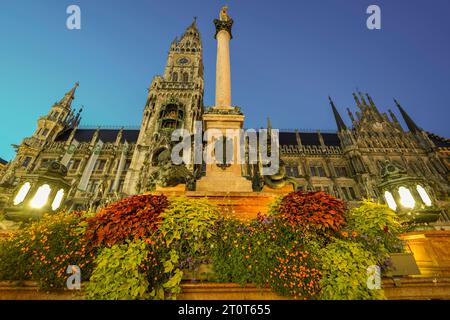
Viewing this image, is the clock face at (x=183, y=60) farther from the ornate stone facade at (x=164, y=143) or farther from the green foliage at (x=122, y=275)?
the green foliage at (x=122, y=275)

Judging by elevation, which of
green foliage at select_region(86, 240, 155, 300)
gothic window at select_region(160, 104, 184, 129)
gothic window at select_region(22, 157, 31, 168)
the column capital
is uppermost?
gothic window at select_region(160, 104, 184, 129)

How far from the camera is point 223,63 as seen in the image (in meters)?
10.6

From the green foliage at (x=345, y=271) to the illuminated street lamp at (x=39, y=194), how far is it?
26.5 feet

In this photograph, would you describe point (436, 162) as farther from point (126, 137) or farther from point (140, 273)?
point (126, 137)

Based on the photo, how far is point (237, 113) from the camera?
842 cm

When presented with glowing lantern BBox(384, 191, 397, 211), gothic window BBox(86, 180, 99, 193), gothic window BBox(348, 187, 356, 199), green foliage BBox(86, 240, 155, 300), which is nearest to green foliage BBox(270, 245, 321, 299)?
green foliage BBox(86, 240, 155, 300)

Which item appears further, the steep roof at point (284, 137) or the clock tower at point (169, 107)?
the steep roof at point (284, 137)

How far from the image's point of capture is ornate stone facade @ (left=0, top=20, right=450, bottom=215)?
1197 inches

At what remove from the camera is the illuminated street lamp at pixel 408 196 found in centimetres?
616

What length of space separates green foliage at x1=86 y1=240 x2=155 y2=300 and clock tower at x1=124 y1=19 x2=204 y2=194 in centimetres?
2401

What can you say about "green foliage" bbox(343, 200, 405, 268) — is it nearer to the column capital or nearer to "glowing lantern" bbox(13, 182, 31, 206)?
"glowing lantern" bbox(13, 182, 31, 206)

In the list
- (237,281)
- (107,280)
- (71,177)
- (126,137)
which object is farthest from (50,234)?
(126,137)

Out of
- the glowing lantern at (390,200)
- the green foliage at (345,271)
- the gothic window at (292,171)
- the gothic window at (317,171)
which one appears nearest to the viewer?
the green foliage at (345,271)

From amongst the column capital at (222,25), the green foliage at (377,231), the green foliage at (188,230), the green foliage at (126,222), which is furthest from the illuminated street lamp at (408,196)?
the column capital at (222,25)
